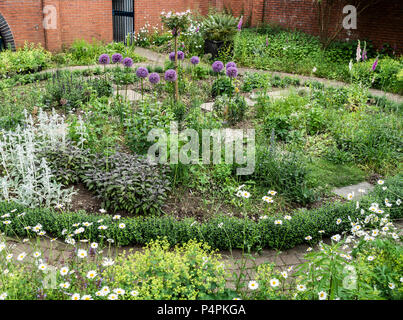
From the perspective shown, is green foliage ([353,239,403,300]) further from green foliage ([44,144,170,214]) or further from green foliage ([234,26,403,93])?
green foliage ([234,26,403,93])

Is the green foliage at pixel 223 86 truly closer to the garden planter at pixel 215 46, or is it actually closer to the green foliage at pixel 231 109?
the green foliage at pixel 231 109

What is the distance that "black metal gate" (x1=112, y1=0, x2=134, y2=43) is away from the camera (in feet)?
41.5

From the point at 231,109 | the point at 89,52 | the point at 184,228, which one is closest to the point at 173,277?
the point at 184,228

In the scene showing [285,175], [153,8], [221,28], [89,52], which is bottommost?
[285,175]

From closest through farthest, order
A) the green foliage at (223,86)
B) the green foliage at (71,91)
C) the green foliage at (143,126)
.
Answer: the green foliage at (143,126) → the green foliage at (71,91) → the green foliage at (223,86)

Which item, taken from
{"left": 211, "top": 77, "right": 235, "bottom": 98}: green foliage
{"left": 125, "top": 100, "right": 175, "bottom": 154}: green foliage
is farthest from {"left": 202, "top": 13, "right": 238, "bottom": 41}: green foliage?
{"left": 125, "top": 100, "right": 175, "bottom": 154}: green foliage

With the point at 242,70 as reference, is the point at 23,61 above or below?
above

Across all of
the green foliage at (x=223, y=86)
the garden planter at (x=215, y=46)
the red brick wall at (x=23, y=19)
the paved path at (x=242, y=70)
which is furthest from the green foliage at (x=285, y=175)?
the red brick wall at (x=23, y=19)

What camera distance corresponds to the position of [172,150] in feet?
14.6

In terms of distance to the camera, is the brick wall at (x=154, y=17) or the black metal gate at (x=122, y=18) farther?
the black metal gate at (x=122, y=18)

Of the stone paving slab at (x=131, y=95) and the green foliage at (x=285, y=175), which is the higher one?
the stone paving slab at (x=131, y=95)

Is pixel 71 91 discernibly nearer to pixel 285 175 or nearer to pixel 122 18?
pixel 285 175

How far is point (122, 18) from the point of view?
41.9ft

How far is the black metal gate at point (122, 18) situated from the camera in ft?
41.5
